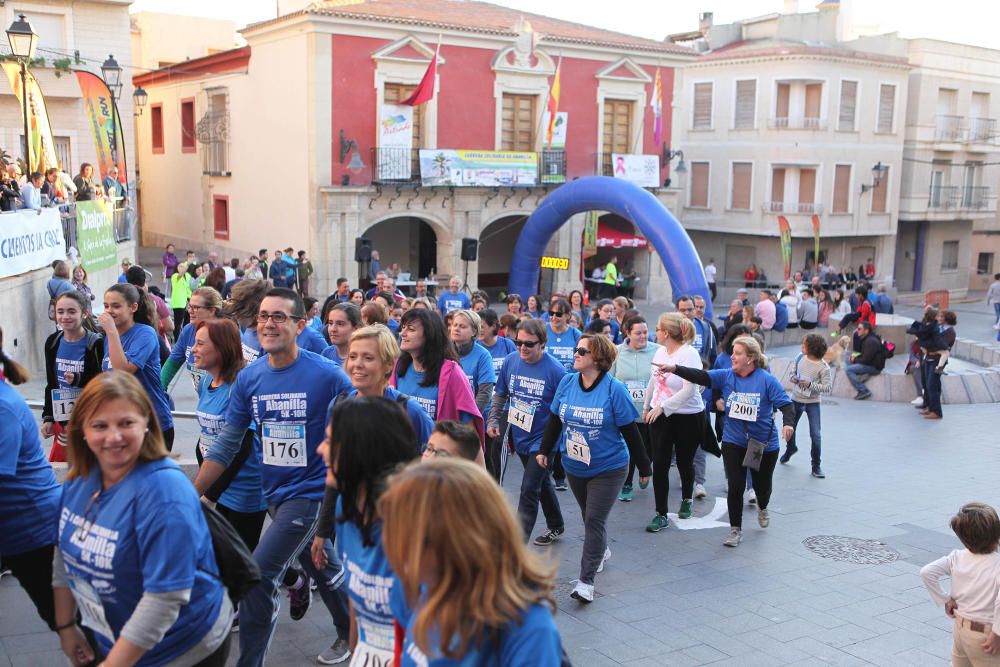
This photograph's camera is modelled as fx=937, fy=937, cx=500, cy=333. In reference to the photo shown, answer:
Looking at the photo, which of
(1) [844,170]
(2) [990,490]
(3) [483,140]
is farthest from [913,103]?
(2) [990,490]

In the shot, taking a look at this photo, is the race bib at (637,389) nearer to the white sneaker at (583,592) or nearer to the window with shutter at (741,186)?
the white sneaker at (583,592)

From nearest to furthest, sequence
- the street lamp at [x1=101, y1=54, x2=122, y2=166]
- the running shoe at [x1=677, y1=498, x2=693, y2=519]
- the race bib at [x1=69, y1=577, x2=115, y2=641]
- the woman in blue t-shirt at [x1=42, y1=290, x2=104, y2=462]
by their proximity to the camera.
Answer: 1. the race bib at [x1=69, y1=577, x2=115, y2=641]
2. the woman in blue t-shirt at [x1=42, y1=290, x2=104, y2=462]
3. the running shoe at [x1=677, y1=498, x2=693, y2=519]
4. the street lamp at [x1=101, y1=54, x2=122, y2=166]

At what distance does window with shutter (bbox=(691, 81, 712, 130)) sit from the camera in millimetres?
37469

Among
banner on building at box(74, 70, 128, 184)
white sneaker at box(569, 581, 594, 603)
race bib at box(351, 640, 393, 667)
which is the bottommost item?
white sneaker at box(569, 581, 594, 603)

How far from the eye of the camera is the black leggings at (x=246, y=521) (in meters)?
5.19

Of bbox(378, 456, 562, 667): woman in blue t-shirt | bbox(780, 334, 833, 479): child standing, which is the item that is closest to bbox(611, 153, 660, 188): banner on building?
bbox(780, 334, 833, 479): child standing

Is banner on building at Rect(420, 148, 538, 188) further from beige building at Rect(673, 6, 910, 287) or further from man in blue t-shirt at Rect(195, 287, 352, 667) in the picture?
man in blue t-shirt at Rect(195, 287, 352, 667)

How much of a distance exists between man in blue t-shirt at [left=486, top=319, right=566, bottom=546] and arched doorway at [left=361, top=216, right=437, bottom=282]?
23.5 m

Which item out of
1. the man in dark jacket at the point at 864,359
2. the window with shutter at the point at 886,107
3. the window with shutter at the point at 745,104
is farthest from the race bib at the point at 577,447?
the window with shutter at the point at 886,107

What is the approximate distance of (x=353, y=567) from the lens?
10.5 feet

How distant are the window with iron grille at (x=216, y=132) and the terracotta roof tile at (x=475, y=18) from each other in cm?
520

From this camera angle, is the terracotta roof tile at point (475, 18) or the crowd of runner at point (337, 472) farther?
the terracotta roof tile at point (475, 18)

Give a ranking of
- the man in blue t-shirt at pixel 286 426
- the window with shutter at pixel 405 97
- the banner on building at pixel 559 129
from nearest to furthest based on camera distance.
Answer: the man in blue t-shirt at pixel 286 426, the window with shutter at pixel 405 97, the banner on building at pixel 559 129

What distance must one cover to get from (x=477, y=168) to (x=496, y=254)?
5.62m
